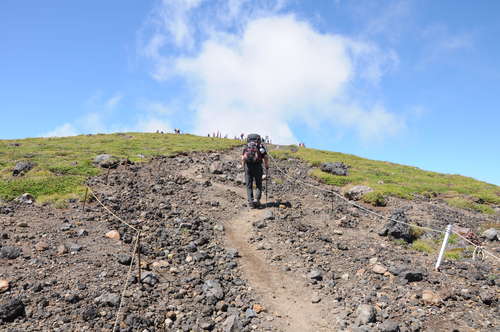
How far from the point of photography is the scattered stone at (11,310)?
700cm

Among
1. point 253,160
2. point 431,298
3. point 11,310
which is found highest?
point 253,160

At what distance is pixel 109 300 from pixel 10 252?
12.8ft

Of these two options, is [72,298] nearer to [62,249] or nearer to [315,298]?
[62,249]

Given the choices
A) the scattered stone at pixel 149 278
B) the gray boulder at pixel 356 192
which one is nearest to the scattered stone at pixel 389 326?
the scattered stone at pixel 149 278

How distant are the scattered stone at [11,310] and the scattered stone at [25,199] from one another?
331 inches

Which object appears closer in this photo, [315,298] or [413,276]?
[315,298]

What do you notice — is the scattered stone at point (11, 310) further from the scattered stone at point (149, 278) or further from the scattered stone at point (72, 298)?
the scattered stone at point (149, 278)

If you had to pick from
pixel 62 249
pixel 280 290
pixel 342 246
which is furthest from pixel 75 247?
pixel 342 246

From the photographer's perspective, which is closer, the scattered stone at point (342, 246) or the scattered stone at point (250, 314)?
the scattered stone at point (250, 314)

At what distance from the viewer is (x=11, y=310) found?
7.08m

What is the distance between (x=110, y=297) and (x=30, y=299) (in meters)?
1.75

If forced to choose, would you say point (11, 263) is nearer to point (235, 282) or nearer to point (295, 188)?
point (235, 282)

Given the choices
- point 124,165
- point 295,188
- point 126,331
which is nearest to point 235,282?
point 126,331

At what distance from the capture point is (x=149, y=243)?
37.5 ft
